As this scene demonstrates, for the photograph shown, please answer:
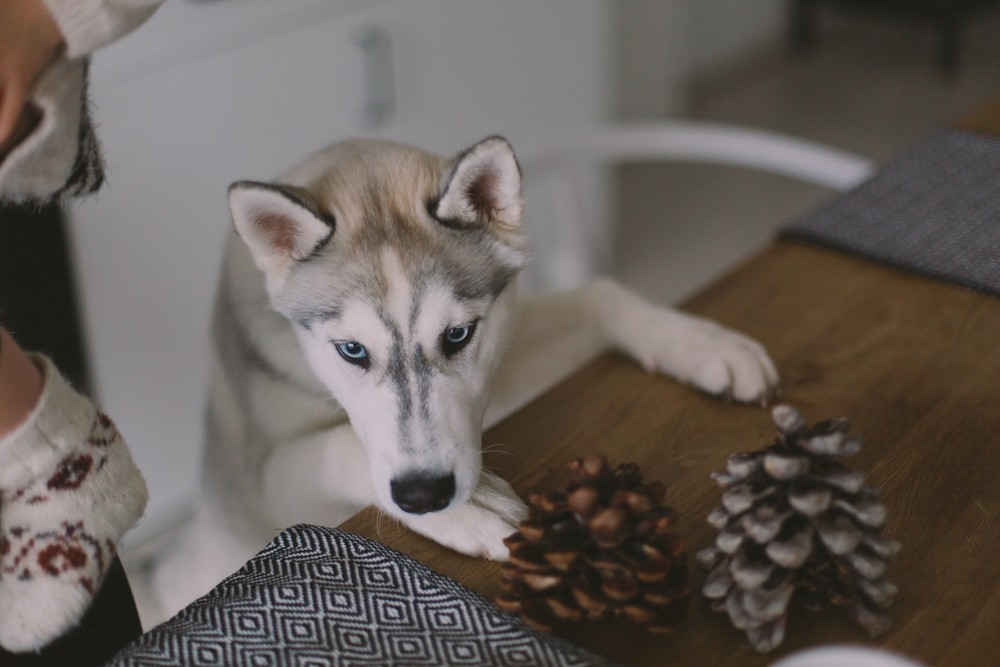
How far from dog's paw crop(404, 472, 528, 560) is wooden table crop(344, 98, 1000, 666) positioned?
1 centimetres

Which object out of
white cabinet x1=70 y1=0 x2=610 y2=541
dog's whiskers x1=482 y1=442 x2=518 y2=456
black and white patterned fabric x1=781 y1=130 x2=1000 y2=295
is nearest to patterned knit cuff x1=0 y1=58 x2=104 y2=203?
dog's whiskers x1=482 y1=442 x2=518 y2=456

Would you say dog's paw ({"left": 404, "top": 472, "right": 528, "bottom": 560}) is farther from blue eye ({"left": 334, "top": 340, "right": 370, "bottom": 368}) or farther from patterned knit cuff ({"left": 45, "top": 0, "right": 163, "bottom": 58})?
patterned knit cuff ({"left": 45, "top": 0, "right": 163, "bottom": 58})

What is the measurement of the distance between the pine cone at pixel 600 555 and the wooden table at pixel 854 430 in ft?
0.11

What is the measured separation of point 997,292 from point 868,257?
14cm

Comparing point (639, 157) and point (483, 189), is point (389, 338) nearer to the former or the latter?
point (483, 189)

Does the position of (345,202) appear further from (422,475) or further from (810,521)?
(810,521)

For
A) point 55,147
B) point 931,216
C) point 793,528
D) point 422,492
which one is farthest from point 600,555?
point 931,216

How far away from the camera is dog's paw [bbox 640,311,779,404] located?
95 centimetres

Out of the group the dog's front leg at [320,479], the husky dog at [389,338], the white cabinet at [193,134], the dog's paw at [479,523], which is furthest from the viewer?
the white cabinet at [193,134]

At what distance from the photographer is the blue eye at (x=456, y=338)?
0.98 meters

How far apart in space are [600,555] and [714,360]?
0.36 metres

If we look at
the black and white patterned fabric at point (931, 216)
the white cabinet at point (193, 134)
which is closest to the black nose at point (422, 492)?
the black and white patterned fabric at point (931, 216)

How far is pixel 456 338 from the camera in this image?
0.99 meters

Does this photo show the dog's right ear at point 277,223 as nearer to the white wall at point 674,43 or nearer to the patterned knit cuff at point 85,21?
the patterned knit cuff at point 85,21
